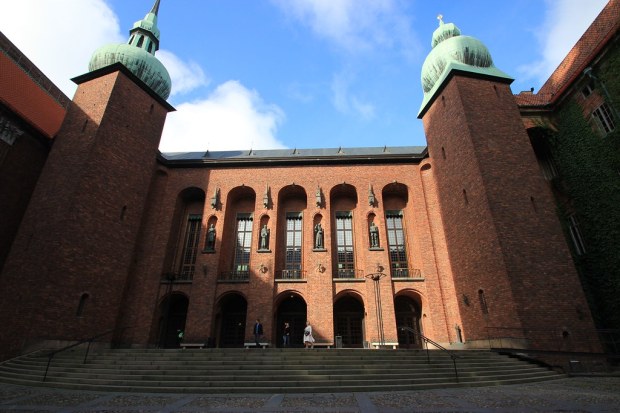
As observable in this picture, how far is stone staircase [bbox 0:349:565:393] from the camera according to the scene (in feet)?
29.9

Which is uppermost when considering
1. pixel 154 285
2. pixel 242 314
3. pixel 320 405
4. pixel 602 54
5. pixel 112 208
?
pixel 602 54

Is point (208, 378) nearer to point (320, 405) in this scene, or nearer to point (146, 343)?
point (320, 405)

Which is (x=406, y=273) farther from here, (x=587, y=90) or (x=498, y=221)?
(x=587, y=90)

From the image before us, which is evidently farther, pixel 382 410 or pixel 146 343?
pixel 146 343

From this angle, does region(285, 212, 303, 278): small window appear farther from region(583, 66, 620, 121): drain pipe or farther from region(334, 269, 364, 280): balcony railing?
region(583, 66, 620, 121): drain pipe

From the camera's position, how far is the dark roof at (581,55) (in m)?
16.1

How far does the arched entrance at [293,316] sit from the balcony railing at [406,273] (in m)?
5.55

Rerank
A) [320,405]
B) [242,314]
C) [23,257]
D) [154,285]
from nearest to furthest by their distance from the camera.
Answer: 1. [320,405]
2. [23,257]
3. [154,285]
4. [242,314]

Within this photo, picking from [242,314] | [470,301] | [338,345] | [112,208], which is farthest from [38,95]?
[470,301]

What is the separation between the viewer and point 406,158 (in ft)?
69.1

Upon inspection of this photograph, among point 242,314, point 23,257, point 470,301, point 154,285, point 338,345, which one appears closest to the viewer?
point 23,257

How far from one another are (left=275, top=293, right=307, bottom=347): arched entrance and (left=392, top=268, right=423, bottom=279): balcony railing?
5.55 meters

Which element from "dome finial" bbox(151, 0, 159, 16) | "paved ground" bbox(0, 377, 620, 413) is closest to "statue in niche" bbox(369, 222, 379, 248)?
"paved ground" bbox(0, 377, 620, 413)

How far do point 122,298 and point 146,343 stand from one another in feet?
8.47
